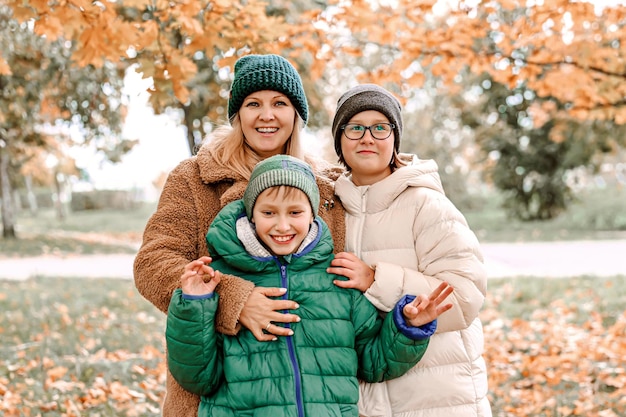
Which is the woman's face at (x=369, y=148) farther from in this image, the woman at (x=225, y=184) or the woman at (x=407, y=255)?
the woman at (x=225, y=184)

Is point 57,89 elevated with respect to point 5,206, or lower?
elevated

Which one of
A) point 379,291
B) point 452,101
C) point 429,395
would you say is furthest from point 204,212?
point 452,101

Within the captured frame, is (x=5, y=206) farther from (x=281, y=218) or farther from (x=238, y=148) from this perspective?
(x=281, y=218)

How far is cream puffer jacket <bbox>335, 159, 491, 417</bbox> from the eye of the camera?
7.14 ft

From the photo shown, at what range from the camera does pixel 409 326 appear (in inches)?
82.2

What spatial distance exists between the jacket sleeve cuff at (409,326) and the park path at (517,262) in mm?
7959

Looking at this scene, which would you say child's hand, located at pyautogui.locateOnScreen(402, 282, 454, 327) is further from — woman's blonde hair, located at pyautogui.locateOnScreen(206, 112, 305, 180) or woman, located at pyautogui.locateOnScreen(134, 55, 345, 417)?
woman's blonde hair, located at pyautogui.locateOnScreen(206, 112, 305, 180)

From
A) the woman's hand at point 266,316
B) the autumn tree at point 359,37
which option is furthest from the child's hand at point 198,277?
the autumn tree at point 359,37

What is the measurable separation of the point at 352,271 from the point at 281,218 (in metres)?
0.33

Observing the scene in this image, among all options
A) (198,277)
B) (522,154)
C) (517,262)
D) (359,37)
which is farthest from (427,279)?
(522,154)

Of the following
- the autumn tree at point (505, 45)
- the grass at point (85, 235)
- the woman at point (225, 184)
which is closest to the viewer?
the woman at point (225, 184)

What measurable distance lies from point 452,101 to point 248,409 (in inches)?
804

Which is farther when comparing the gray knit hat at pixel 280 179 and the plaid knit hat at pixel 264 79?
the plaid knit hat at pixel 264 79

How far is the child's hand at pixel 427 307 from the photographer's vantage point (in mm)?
2049
